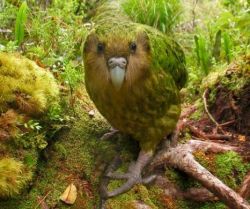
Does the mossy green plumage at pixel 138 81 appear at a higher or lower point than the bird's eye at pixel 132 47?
lower

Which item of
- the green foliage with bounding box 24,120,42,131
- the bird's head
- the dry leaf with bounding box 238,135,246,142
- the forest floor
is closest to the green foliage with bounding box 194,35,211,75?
the forest floor

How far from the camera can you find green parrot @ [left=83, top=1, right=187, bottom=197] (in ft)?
7.17

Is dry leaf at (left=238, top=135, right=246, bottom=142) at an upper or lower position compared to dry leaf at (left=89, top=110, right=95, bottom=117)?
lower

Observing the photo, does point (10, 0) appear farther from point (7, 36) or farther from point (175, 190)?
point (175, 190)

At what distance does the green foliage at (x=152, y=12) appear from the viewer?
254 inches

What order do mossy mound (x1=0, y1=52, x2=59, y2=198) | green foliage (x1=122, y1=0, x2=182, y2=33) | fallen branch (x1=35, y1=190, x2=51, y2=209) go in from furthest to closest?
green foliage (x1=122, y1=0, x2=182, y2=33)
fallen branch (x1=35, y1=190, x2=51, y2=209)
mossy mound (x1=0, y1=52, x2=59, y2=198)

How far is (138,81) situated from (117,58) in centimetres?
19

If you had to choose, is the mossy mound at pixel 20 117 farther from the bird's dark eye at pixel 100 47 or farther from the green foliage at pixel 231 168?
the green foliage at pixel 231 168

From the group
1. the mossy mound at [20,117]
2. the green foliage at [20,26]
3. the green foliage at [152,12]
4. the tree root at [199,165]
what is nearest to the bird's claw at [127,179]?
the tree root at [199,165]

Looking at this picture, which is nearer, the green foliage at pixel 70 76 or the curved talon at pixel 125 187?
the curved talon at pixel 125 187

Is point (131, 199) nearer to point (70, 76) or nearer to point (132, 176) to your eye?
point (132, 176)

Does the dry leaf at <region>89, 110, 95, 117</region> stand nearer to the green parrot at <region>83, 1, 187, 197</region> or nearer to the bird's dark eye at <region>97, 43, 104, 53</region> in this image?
the green parrot at <region>83, 1, 187, 197</region>

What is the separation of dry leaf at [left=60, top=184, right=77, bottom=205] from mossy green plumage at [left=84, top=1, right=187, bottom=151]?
429 millimetres

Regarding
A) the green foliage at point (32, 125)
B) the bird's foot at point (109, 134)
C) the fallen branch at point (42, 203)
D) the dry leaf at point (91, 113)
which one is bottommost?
the fallen branch at point (42, 203)
